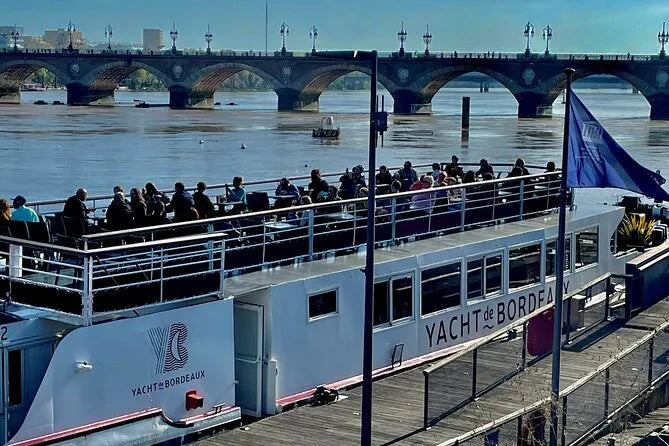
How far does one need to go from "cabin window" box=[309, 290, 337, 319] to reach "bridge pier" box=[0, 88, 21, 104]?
14023 centimetres

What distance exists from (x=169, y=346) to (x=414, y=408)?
11.1ft

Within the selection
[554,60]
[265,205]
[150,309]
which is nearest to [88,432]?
[150,309]

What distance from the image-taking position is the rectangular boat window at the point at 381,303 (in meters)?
15.3

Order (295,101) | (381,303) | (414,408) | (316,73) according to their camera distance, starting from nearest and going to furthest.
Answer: (414,408), (381,303), (316,73), (295,101)

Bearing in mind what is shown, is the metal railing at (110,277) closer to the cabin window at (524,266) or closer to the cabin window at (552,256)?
the cabin window at (524,266)

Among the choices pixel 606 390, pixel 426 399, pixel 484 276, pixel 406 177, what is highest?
pixel 406 177

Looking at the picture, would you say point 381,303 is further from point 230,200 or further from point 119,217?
point 230,200

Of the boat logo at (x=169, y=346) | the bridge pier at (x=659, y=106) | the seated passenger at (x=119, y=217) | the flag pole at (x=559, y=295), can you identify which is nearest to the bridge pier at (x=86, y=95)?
the bridge pier at (x=659, y=106)

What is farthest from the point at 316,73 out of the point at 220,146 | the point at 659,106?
the point at 220,146

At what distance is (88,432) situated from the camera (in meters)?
11.7

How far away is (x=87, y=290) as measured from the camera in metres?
11.7

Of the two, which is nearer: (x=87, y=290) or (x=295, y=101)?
(x=87, y=290)

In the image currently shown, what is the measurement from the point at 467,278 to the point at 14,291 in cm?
691

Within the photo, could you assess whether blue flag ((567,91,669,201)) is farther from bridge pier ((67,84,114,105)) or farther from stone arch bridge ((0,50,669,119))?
bridge pier ((67,84,114,105))
